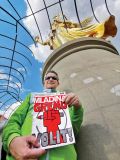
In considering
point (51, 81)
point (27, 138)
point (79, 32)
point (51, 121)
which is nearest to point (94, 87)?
point (51, 81)

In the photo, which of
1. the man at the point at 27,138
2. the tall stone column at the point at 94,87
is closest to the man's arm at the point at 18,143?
the man at the point at 27,138

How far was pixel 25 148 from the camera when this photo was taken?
2088mm

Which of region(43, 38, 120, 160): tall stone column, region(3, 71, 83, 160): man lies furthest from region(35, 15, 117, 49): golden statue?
region(3, 71, 83, 160): man

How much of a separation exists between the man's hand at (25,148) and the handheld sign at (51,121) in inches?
3.9

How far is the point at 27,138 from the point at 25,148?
0.10m

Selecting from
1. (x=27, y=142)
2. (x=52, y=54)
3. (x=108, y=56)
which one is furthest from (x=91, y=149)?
(x=52, y=54)

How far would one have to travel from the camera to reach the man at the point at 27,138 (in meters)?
2.11

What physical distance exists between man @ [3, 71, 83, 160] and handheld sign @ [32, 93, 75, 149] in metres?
0.07

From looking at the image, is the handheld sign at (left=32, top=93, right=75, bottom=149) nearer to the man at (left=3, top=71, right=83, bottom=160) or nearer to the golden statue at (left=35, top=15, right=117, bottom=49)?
the man at (left=3, top=71, right=83, bottom=160)

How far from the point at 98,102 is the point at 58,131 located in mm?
1239

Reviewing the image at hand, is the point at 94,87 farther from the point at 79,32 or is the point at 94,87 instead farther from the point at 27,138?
the point at 79,32

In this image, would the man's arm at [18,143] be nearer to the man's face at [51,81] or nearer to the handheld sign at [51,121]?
the handheld sign at [51,121]

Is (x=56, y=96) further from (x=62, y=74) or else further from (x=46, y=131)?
(x=62, y=74)

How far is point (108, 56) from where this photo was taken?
4.85 meters
